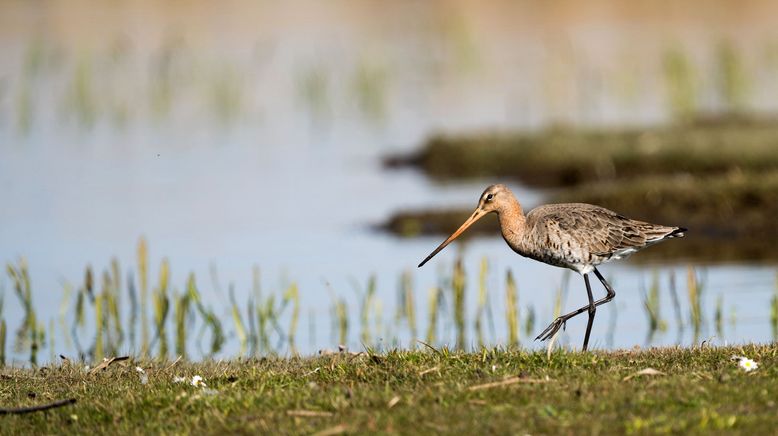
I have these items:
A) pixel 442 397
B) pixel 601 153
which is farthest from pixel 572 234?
pixel 601 153

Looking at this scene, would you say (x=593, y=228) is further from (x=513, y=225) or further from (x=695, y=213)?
(x=695, y=213)

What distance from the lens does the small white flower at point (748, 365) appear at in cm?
853

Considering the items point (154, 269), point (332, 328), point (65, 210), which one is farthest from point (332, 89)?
point (332, 328)

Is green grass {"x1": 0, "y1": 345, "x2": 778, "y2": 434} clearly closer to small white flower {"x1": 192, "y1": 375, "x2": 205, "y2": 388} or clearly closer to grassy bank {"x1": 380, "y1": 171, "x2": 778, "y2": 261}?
small white flower {"x1": 192, "y1": 375, "x2": 205, "y2": 388}

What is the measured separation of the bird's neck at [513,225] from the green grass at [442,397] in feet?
8.43

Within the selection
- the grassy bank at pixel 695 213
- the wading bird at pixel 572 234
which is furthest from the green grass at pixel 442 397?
the grassy bank at pixel 695 213

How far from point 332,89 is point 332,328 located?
25.4 meters

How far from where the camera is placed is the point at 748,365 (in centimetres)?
858

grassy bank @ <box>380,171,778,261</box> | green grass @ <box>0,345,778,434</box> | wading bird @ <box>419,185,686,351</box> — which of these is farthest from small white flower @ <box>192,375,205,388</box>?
grassy bank @ <box>380,171,778,261</box>

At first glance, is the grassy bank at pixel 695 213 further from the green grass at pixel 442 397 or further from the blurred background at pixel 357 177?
the green grass at pixel 442 397

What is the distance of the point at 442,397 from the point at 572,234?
4.12m

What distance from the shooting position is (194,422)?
7887mm

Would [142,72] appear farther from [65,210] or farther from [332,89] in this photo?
[65,210]

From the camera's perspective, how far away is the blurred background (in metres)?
15.5
